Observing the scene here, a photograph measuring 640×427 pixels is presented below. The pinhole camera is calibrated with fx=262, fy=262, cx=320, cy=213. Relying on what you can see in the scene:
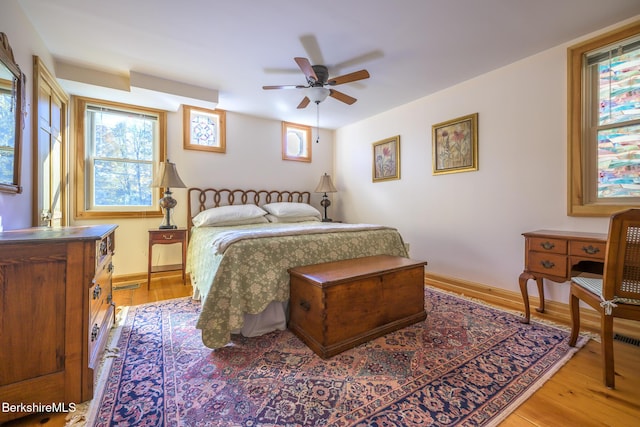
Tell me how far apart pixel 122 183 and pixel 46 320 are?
2632 millimetres

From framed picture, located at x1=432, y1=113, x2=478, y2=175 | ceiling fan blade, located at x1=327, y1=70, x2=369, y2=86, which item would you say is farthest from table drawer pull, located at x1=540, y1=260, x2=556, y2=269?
ceiling fan blade, located at x1=327, y1=70, x2=369, y2=86

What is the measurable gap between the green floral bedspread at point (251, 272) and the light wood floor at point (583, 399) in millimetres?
784

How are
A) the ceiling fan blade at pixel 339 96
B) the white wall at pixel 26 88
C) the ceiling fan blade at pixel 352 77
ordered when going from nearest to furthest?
1. the white wall at pixel 26 88
2. the ceiling fan blade at pixel 352 77
3. the ceiling fan blade at pixel 339 96

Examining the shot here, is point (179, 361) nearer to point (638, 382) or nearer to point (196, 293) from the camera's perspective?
point (196, 293)

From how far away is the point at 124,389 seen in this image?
1.39m

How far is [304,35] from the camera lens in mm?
2186

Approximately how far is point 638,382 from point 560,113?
80.3 inches

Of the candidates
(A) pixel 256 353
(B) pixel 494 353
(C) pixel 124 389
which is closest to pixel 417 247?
(B) pixel 494 353

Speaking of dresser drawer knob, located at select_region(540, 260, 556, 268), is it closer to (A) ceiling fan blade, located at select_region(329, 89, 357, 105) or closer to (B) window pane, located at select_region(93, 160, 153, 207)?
(A) ceiling fan blade, located at select_region(329, 89, 357, 105)

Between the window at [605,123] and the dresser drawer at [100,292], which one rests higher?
the window at [605,123]

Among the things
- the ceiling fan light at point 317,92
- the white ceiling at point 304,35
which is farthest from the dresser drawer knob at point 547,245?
the ceiling fan light at point 317,92

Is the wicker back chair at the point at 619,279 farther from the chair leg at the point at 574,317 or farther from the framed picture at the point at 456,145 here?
the framed picture at the point at 456,145

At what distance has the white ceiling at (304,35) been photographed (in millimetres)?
1874

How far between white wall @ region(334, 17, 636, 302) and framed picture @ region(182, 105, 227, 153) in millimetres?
2481
